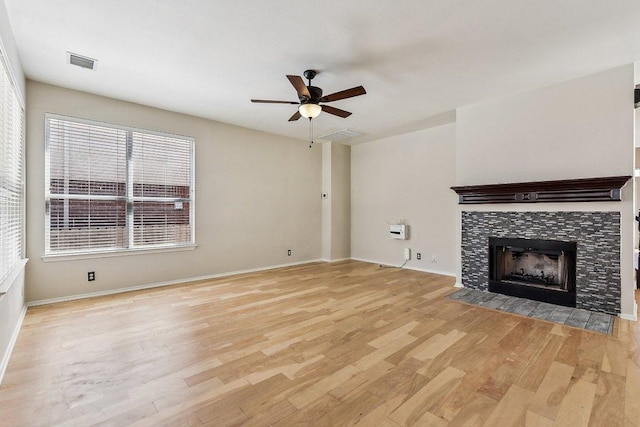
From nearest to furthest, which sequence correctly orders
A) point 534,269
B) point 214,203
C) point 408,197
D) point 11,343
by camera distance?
point 11,343, point 534,269, point 214,203, point 408,197

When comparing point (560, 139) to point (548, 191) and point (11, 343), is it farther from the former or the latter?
point (11, 343)

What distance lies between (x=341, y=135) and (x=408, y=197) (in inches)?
70.1

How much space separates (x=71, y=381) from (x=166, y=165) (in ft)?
10.8

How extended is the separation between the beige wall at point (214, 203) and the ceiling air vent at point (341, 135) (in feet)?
2.01

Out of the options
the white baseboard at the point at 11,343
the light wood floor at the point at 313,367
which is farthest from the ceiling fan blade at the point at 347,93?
the white baseboard at the point at 11,343

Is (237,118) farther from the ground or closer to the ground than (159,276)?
farther from the ground

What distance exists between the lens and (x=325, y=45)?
2789 millimetres

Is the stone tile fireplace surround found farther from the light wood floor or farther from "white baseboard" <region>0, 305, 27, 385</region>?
"white baseboard" <region>0, 305, 27, 385</region>

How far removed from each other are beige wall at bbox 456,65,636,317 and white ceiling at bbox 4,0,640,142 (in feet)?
0.72

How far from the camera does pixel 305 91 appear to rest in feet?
9.95

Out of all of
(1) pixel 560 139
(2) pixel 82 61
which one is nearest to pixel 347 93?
(1) pixel 560 139

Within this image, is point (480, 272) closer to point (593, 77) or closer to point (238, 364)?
point (593, 77)

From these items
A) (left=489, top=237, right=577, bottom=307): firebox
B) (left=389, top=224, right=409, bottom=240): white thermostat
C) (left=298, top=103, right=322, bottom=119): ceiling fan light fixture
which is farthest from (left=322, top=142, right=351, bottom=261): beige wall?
(left=298, top=103, right=322, bottom=119): ceiling fan light fixture

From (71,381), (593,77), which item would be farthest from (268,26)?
(593,77)
